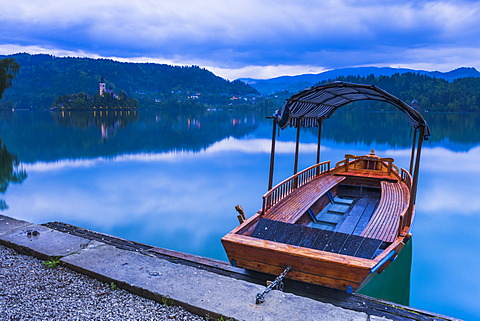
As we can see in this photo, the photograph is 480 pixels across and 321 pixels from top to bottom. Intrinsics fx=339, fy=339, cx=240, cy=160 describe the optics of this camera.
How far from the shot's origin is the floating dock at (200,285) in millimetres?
3334

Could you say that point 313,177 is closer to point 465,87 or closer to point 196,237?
point 196,237

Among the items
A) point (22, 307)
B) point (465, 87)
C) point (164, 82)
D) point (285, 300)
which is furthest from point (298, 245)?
point (164, 82)

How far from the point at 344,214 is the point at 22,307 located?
7038 mm

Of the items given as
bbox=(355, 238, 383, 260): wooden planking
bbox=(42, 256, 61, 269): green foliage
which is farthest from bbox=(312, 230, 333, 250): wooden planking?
bbox=(42, 256, 61, 269): green foliage

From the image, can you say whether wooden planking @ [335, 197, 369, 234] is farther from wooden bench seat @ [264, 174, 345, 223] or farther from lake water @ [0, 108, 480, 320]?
lake water @ [0, 108, 480, 320]

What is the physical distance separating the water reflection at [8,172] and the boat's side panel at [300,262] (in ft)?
39.4

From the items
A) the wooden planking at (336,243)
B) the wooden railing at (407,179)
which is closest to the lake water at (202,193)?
the wooden railing at (407,179)

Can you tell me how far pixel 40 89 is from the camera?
406ft

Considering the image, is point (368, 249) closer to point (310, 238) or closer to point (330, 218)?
point (310, 238)

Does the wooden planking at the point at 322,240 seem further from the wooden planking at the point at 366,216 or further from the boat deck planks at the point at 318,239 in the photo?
the wooden planking at the point at 366,216

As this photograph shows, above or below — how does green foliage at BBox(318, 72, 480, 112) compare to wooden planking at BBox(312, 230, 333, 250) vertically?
above

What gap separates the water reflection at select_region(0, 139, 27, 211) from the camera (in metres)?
16.1

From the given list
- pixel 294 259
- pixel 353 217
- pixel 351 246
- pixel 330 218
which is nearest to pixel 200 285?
pixel 294 259

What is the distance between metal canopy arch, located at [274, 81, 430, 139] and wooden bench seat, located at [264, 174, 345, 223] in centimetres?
177
